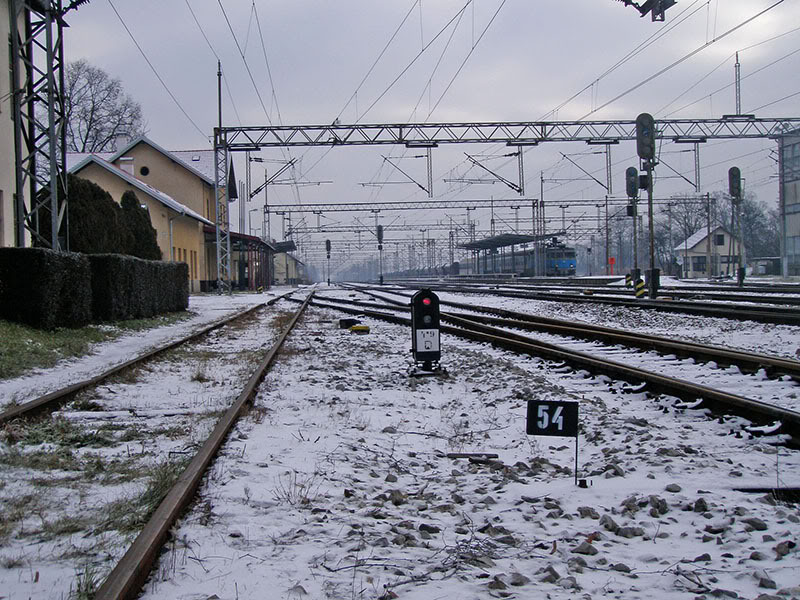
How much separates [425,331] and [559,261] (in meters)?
54.4

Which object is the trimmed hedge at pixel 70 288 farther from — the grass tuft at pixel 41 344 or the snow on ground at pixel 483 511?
the snow on ground at pixel 483 511

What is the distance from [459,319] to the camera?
19.0 meters

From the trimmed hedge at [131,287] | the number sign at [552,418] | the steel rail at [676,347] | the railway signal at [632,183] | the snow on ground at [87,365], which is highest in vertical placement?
the railway signal at [632,183]

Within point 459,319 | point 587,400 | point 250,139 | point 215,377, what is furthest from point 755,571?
point 250,139

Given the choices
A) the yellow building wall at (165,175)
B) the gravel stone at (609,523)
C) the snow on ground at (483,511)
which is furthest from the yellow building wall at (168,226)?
the gravel stone at (609,523)

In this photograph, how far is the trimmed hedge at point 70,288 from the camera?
47.5ft

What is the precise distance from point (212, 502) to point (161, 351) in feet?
28.7

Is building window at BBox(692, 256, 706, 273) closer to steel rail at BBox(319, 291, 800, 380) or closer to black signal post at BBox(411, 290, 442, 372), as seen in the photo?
steel rail at BBox(319, 291, 800, 380)

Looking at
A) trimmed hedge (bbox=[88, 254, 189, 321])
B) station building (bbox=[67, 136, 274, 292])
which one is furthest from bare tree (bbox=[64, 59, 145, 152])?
trimmed hedge (bbox=[88, 254, 189, 321])

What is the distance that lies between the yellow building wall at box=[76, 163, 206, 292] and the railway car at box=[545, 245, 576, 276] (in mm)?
28356

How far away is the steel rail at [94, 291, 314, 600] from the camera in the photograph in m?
2.85

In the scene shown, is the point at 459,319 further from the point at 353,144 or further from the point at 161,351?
the point at 353,144

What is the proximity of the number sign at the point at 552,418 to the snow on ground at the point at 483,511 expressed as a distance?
0.85 ft

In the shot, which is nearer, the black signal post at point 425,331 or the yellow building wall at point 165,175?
the black signal post at point 425,331
